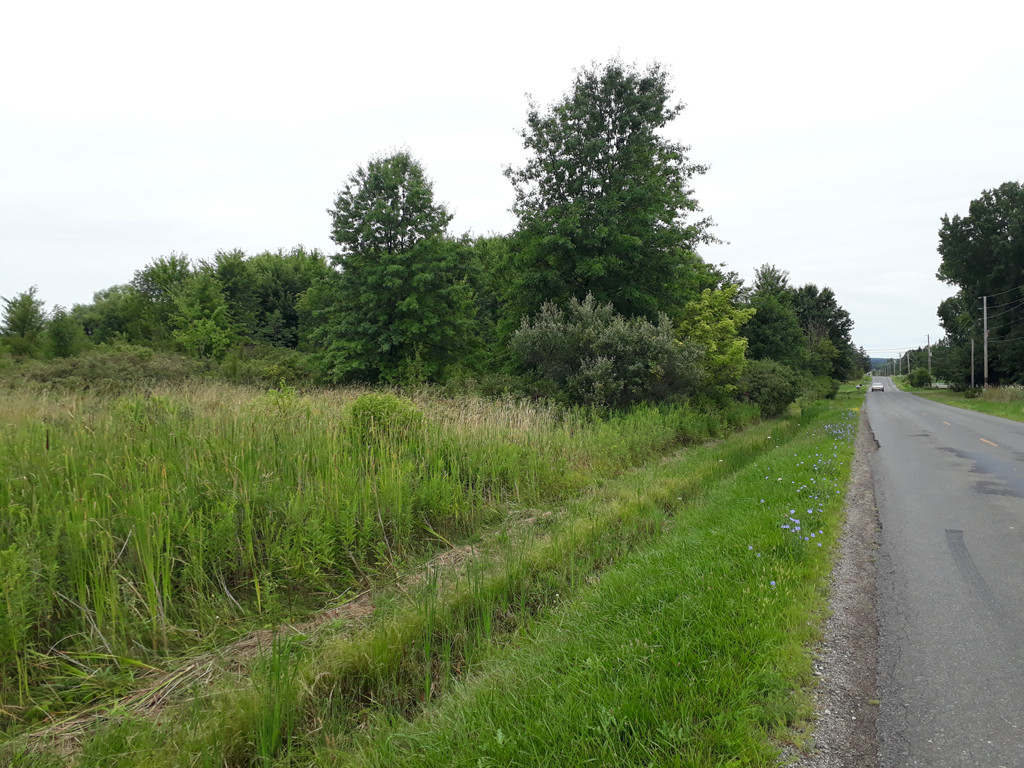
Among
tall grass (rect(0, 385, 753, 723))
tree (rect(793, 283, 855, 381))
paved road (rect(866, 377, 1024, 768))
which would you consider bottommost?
paved road (rect(866, 377, 1024, 768))

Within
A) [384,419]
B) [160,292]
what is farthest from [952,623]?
[160,292]

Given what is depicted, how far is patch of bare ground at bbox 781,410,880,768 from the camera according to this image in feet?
7.72

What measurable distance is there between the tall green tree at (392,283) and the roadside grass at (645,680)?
19.8 meters

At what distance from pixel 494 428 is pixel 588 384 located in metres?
5.75

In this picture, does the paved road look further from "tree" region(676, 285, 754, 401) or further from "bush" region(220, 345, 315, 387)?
"bush" region(220, 345, 315, 387)

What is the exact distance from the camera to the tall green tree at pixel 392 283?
23642 millimetres

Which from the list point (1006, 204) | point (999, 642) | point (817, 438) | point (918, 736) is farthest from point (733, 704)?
point (1006, 204)

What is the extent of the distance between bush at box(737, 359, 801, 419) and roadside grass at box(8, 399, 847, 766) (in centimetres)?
1686

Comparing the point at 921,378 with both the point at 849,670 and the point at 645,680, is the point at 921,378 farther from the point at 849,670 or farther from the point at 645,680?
the point at 645,680

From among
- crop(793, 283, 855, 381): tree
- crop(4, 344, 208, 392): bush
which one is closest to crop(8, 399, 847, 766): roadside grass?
crop(4, 344, 208, 392): bush

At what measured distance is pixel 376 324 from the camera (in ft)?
78.6

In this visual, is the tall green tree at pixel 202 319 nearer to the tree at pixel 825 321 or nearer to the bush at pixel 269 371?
the bush at pixel 269 371

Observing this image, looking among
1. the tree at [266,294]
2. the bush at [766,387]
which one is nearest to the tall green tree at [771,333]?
the bush at [766,387]

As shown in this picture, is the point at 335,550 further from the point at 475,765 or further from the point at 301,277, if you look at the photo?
the point at 301,277
